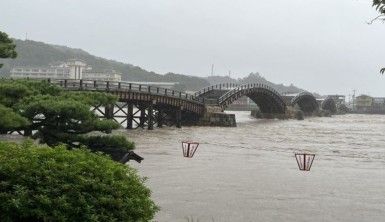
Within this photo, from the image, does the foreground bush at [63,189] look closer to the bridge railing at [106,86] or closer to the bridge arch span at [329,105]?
the bridge railing at [106,86]

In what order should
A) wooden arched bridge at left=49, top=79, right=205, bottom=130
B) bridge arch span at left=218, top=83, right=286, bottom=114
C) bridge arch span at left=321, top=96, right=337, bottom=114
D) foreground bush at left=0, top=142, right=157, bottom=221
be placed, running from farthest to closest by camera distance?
bridge arch span at left=321, top=96, right=337, bottom=114 → bridge arch span at left=218, top=83, right=286, bottom=114 → wooden arched bridge at left=49, top=79, right=205, bottom=130 → foreground bush at left=0, top=142, right=157, bottom=221

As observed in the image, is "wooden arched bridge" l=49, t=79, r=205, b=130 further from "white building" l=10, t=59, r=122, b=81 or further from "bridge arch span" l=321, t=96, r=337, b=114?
"bridge arch span" l=321, t=96, r=337, b=114

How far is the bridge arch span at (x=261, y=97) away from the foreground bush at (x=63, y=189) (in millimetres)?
56997

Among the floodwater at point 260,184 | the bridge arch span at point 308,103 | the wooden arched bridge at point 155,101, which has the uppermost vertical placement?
the bridge arch span at point 308,103

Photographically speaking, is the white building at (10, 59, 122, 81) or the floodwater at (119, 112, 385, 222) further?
the white building at (10, 59, 122, 81)

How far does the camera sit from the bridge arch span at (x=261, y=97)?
67575 millimetres

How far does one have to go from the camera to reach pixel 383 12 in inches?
236

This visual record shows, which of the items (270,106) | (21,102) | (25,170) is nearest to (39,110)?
(21,102)

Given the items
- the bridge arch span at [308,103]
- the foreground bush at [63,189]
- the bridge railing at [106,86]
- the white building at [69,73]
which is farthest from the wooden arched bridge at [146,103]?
the white building at [69,73]

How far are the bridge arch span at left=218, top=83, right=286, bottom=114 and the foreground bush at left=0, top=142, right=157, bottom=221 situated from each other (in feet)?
187

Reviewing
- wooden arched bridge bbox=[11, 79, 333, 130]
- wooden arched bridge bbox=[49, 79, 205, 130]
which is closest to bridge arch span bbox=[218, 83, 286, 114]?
wooden arched bridge bbox=[11, 79, 333, 130]

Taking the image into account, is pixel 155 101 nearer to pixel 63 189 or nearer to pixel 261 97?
pixel 63 189

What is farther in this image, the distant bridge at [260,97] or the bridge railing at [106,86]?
the distant bridge at [260,97]

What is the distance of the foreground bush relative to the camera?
19.1ft
